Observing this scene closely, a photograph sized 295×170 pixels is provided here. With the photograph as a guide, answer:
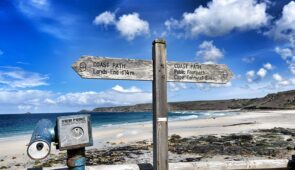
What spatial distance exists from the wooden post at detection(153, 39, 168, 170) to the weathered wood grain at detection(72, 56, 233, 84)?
0.09m

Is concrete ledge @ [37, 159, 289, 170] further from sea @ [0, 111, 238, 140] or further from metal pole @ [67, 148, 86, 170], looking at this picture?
sea @ [0, 111, 238, 140]

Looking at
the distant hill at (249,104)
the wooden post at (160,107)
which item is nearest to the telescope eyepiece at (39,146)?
the wooden post at (160,107)

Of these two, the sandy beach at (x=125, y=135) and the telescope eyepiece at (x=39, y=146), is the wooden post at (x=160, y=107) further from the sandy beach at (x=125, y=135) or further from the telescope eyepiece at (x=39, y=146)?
the sandy beach at (x=125, y=135)

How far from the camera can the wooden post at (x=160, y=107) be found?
3.76 meters

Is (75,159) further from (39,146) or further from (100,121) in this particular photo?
(100,121)

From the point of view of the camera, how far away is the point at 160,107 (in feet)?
12.6

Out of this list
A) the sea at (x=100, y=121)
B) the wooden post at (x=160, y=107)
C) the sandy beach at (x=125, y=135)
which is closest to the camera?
the wooden post at (x=160, y=107)

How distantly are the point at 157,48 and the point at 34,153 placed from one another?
2.01 m

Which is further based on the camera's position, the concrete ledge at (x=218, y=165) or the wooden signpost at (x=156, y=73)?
the concrete ledge at (x=218, y=165)

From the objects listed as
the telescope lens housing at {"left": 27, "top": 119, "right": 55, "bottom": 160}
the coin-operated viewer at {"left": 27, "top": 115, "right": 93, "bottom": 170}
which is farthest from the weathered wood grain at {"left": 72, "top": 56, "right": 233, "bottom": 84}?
the telescope lens housing at {"left": 27, "top": 119, "right": 55, "bottom": 160}

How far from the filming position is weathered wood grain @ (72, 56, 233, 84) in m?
3.61

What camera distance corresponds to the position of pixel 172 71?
13.1 ft

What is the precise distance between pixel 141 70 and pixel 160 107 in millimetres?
525

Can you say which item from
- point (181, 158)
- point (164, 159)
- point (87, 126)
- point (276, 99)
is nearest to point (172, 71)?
point (164, 159)
